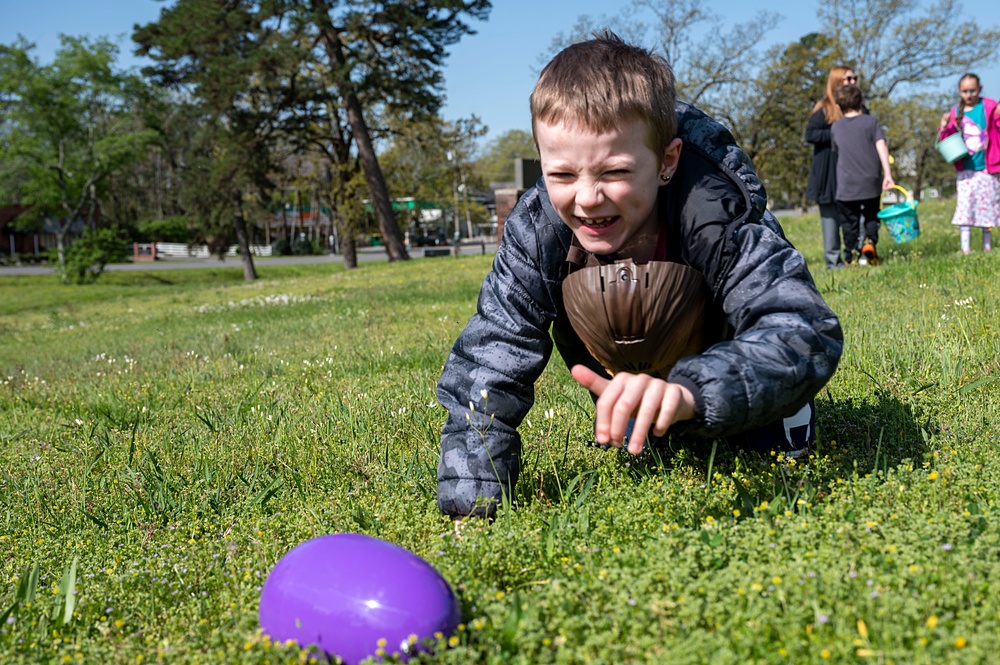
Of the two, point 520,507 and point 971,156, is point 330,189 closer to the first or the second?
point 971,156

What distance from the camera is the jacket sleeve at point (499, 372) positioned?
2.85 metres

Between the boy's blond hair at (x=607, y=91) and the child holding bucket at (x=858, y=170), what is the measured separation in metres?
7.25

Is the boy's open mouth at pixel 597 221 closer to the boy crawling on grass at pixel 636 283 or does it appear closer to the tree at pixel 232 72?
the boy crawling on grass at pixel 636 283

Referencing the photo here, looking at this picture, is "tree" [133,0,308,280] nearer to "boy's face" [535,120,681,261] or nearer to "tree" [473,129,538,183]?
"boy's face" [535,120,681,261]

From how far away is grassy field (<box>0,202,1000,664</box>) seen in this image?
191cm

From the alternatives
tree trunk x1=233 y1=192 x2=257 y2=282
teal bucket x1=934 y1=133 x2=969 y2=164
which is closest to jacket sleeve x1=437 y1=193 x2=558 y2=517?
teal bucket x1=934 y1=133 x2=969 y2=164

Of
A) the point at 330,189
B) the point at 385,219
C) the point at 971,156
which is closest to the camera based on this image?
the point at 971,156

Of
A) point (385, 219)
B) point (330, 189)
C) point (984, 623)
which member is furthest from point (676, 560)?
point (330, 189)

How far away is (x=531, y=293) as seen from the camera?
9.79ft

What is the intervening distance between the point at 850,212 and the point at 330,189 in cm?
2922

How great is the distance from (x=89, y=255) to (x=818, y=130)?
3114cm

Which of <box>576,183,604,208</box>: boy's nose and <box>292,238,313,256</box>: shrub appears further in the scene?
<box>292,238,313,256</box>: shrub

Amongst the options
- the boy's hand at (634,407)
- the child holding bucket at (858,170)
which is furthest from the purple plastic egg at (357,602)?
the child holding bucket at (858,170)

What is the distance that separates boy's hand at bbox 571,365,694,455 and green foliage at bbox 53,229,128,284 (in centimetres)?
3573
